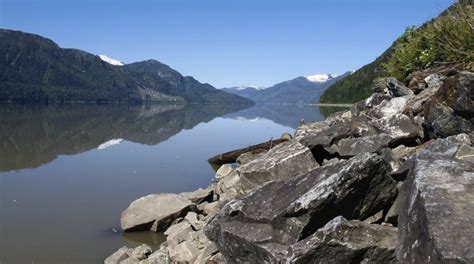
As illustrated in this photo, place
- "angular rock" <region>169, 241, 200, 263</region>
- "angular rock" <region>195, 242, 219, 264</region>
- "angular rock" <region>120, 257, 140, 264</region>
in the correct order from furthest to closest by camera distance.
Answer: "angular rock" <region>120, 257, 140, 264</region>, "angular rock" <region>169, 241, 200, 263</region>, "angular rock" <region>195, 242, 219, 264</region>

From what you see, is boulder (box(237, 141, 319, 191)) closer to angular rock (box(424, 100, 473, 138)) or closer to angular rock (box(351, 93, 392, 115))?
angular rock (box(424, 100, 473, 138))

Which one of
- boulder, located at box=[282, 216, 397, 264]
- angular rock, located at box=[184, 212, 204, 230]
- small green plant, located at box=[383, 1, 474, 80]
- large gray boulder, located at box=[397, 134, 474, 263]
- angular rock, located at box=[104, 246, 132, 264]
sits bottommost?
angular rock, located at box=[104, 246, 132, 264]

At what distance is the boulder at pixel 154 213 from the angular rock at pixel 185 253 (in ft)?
13.8

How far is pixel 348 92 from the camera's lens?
16738 cm

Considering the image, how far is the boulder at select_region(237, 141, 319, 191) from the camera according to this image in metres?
12.5

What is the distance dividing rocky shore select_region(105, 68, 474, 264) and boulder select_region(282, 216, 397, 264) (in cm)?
2

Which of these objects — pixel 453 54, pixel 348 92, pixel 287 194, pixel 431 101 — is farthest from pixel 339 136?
pixel 348 92

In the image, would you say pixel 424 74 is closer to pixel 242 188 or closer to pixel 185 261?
pixel 242 188

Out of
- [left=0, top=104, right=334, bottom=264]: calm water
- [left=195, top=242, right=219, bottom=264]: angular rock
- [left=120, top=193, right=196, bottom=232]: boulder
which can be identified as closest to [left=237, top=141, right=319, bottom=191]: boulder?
[left=120, top=193, right=196, bottom=232]: boulder

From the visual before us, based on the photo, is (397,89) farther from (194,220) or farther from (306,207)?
(306,207)

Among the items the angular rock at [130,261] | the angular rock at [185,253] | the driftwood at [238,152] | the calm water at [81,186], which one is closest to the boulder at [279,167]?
the angular rock at [185,253]

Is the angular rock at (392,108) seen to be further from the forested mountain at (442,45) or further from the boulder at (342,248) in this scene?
the boulder at (342,248)

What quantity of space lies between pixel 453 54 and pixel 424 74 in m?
2.01

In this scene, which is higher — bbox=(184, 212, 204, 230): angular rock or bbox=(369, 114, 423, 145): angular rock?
bbox=(369, 114, 423, 145): angular rock
